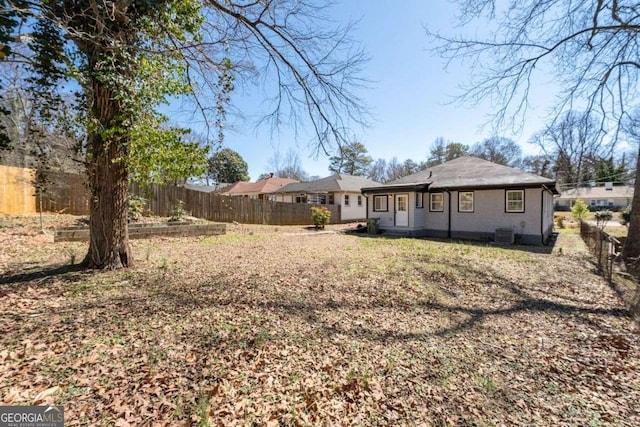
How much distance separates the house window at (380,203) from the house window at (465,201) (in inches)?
140

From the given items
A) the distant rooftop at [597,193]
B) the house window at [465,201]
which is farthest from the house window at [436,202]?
the distant rooftop at [597,193]

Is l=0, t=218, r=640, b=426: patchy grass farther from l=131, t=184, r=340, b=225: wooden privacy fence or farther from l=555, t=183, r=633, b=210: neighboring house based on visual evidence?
l=555, t=183, r=633, b=210: neighboring house

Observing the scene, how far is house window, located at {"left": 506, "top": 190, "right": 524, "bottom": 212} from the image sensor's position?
11917 mm

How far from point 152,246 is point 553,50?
11.9 meters

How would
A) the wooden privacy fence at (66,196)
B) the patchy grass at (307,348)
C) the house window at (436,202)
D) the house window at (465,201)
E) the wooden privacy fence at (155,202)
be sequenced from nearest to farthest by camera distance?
the patchy grass at (307,348)
the wooden privacy fence at (155,202)
the wooden privacy fence at (66,196)
the house window at (465,201)
the house window at (436,202)

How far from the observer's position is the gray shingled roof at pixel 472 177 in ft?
38.8

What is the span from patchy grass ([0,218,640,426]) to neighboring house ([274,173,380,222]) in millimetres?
17178

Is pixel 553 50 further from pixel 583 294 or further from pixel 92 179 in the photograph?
pixel 92 179

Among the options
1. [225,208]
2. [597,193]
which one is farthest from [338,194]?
[597,193]

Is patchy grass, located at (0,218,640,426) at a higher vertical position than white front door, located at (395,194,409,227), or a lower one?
lower

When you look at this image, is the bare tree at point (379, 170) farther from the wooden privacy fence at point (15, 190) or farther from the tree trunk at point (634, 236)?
the wooden privacy fence at point (15, 190)

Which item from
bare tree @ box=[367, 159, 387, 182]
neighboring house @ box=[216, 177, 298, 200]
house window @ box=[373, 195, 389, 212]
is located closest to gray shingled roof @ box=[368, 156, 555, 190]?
house window @ box=[373, 195, 389, 212]

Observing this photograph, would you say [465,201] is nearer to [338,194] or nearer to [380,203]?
[380,203]

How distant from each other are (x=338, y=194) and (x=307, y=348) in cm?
2008
